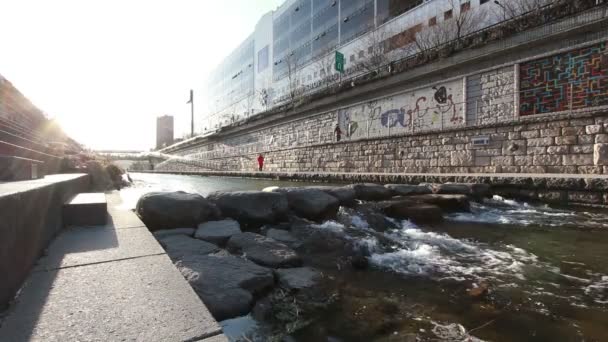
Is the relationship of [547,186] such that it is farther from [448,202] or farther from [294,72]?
[294,72]

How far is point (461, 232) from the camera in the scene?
446 centimetres

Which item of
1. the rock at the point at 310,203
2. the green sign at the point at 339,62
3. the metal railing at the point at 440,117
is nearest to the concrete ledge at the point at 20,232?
the rock at the point at 310,203

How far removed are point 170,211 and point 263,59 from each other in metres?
50.6

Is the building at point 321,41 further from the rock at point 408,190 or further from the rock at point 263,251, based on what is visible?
the rock at point 263,251

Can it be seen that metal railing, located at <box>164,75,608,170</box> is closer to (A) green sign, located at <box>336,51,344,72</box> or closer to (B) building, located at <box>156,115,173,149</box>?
(A) green sign, located at <box>336,51,344,72</box>

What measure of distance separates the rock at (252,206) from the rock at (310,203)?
0.30m

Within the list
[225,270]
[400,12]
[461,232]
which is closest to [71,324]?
[225,270]

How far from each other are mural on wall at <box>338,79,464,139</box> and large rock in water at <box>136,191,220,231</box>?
10.8 m

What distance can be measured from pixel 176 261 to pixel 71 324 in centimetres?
A: 129

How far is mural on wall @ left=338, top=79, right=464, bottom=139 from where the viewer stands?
40.0 ft

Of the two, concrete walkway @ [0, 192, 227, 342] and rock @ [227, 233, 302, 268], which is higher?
concrete walkway @ [0, 192, 227, 342]

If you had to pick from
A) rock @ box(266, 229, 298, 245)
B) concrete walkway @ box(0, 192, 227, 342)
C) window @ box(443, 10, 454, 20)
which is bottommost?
rock @ box(266, 229, 298, 245)

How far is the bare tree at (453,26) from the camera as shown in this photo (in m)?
23.0

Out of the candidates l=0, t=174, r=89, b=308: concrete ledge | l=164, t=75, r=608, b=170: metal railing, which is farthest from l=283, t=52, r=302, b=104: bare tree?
l=0, t=174, r=89, b=308: concrete ledge
